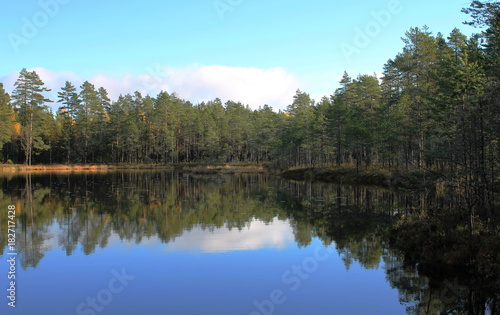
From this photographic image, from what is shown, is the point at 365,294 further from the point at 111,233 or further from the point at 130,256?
the point at 111,233

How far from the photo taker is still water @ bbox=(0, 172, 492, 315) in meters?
11.1

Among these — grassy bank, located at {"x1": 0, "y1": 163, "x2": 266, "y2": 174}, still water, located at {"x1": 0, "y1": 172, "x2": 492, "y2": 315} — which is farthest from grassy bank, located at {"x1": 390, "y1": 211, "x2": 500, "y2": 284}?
grassy bank, located at {"x1": 0, "y1": 163, "x2": 266, "y2": 174}

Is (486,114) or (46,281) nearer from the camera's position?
(46,281)

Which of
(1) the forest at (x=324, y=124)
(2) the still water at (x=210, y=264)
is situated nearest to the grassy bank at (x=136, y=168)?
(1) the forest at (x=324, y=124)

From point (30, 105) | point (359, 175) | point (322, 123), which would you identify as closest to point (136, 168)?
point (30, 105)

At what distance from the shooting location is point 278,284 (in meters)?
12.8

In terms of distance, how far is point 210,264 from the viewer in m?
14.8

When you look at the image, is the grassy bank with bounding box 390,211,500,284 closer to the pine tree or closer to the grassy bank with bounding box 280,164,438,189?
the grassy bank with bounding box 280,164,438,189

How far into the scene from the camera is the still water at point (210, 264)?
11086mm

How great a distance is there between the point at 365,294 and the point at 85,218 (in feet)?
60.6

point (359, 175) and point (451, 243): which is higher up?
point (359, 175)

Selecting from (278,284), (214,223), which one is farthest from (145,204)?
(278,284)

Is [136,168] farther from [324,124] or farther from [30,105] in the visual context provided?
[324,124]

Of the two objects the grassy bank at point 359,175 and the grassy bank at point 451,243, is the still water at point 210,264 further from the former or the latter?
the grassy bank at point 359,175
